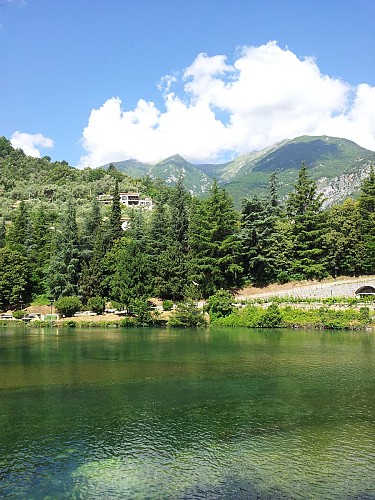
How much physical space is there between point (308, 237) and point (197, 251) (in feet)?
45.7

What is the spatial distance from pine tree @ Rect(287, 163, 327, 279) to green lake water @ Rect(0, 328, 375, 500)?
2373 cm

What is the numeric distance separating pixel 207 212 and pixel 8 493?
47721mm

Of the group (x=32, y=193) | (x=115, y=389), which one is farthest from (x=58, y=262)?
(x=32, y=193)

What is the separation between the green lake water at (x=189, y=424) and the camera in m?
12.0

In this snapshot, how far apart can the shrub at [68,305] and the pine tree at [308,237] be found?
86.7 ft

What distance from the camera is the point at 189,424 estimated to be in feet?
54.5

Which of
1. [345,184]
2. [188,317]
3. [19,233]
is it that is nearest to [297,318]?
[188,317]

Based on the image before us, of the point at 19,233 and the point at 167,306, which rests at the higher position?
the point at 19,233

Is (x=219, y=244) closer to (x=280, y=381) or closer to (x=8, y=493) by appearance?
(x=280, y=381)

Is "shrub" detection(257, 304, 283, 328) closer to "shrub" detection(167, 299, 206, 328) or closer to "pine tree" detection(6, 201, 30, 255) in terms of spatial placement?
"shrub" detection(167, 299, 206, 328)

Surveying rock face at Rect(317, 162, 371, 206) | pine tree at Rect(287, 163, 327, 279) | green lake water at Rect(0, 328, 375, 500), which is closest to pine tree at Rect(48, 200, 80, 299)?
green lake water at Rect(0, 328, 375, 500)

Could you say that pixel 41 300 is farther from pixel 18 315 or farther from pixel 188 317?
pixel 188 317

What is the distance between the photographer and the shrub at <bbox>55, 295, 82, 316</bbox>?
176 ft

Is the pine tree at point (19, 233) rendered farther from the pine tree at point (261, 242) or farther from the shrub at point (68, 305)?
the pine tree at point (261, 242)
